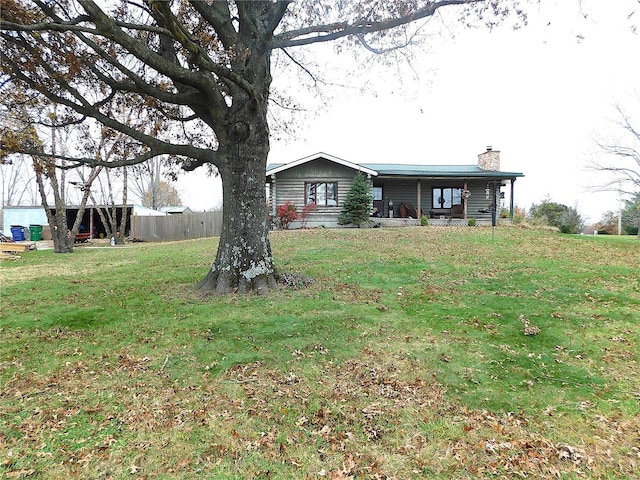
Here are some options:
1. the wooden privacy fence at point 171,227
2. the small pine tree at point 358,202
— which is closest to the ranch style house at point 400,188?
the small pine tree at point 358,202

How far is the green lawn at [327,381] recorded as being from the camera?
273 cm

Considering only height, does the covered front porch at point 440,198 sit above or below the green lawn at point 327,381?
above

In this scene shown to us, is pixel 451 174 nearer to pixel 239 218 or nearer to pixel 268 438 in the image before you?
pixel 239 218

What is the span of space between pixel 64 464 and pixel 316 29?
7373mm

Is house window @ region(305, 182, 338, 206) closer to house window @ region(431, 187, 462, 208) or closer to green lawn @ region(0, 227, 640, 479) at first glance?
house window @ region(431, 187, 462, 208)

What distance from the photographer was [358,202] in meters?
19.8

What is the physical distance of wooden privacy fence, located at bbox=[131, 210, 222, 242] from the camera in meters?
25.9

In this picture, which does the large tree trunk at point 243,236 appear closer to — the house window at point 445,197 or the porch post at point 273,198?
the porch post at point 273,198

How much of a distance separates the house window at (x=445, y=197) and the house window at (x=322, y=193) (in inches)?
270

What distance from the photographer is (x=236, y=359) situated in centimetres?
434

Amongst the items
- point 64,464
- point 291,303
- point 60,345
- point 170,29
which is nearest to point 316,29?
point 170,29

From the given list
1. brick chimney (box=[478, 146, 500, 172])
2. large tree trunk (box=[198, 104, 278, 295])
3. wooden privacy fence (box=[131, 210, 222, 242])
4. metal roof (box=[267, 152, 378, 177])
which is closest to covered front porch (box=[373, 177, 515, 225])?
brick chimney (box=[478, 146, 500, 172])

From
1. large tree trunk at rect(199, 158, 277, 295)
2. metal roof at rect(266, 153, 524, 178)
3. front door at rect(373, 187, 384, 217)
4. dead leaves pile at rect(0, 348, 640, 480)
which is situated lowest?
dead leaves pile at rect(0, 348, 640, 480)

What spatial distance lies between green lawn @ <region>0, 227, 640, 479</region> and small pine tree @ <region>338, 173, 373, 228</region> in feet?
40.5
